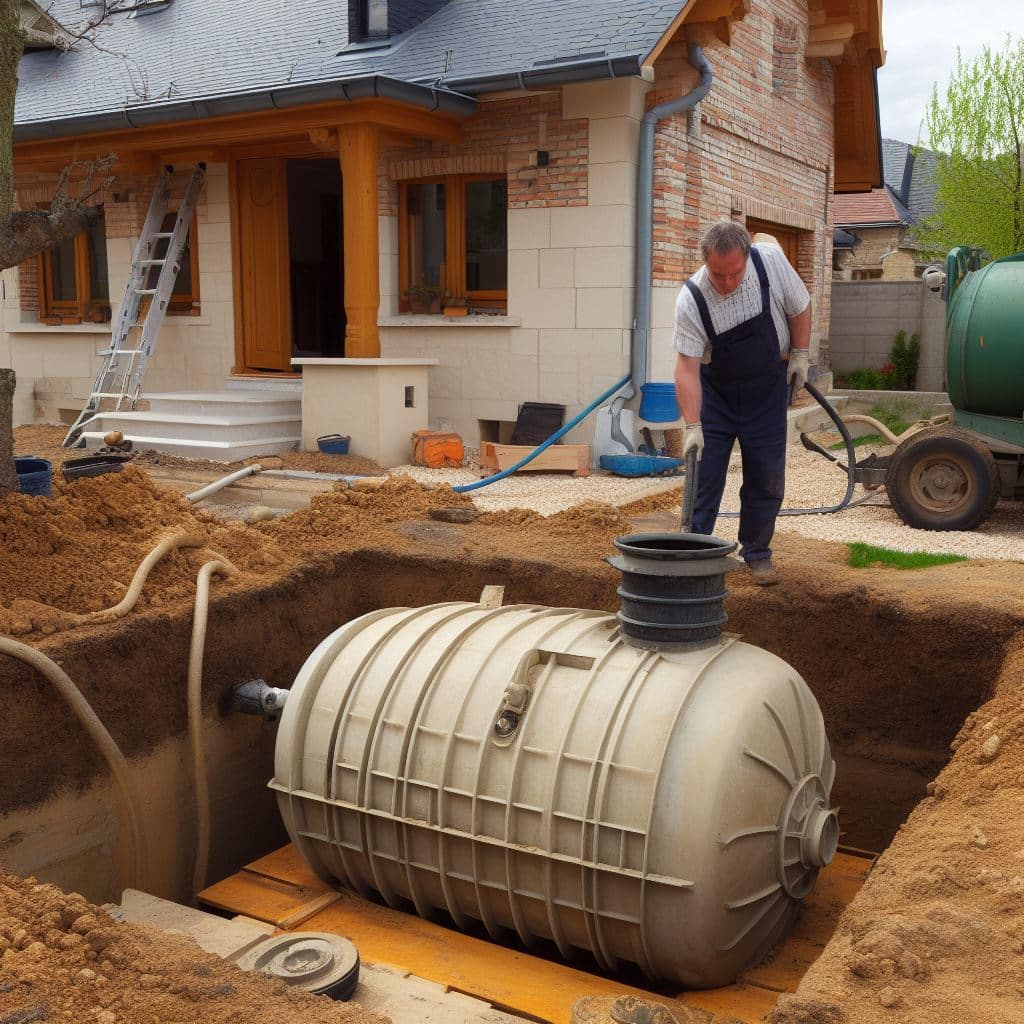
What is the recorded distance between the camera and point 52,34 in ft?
48.4

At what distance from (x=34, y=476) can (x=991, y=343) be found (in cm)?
640

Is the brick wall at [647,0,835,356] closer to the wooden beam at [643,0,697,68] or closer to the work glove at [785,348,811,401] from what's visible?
the wooden beam at [643,0,697,68]

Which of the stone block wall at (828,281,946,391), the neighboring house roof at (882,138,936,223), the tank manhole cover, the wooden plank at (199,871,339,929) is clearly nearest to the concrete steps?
the wooden plank at (199,871,339,929)

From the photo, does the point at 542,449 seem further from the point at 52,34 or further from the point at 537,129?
the point at 52,34

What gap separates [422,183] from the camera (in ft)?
→ 38.4

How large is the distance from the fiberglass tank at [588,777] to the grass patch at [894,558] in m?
1.99

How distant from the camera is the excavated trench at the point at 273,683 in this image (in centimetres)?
489

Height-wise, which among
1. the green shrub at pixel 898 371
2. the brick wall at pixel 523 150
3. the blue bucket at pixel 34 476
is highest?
the brick wall at pixel 523 150

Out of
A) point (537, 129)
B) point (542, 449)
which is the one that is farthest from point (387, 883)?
point (537, 129)

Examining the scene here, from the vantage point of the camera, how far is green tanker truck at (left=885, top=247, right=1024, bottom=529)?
7.66 m

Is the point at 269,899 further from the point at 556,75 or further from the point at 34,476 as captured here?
the point at 556,75

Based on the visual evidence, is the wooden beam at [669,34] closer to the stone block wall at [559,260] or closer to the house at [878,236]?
the stone block wall at [559,260]

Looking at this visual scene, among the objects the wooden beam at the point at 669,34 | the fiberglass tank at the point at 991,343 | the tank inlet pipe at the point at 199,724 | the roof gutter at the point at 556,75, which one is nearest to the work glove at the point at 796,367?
the fiberglass tank at the point at 991,343

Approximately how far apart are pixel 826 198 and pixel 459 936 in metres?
14.0
